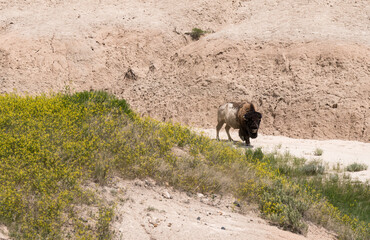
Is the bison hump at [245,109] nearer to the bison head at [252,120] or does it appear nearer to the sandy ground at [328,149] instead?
the bison head at [252,120]

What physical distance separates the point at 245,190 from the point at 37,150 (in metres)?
3.98

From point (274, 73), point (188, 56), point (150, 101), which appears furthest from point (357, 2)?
point (150, 101)

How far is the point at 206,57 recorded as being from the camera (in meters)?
24.1

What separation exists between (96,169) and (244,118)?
29.8ft

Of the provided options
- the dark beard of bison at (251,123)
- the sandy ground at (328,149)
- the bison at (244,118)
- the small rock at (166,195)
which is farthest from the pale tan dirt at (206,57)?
the small rock at (166,195)

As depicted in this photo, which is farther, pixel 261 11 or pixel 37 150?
pixel 261 11

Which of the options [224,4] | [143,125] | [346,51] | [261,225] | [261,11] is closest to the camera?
[261,225]

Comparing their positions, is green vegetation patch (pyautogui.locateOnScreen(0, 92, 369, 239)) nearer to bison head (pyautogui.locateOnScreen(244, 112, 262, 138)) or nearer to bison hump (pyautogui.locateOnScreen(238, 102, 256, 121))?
bison head (pyautogui.locateOnScreen(244, 112, 262, 138))

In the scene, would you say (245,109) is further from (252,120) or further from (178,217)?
(178,217)

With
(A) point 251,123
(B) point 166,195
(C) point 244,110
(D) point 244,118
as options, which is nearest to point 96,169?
(B) point 166,195

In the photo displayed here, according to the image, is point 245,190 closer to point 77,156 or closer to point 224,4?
point 77,156

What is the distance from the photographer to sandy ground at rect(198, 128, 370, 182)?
39.9ft

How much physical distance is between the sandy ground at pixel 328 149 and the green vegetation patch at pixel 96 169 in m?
3.97

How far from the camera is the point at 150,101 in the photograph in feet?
77.4
